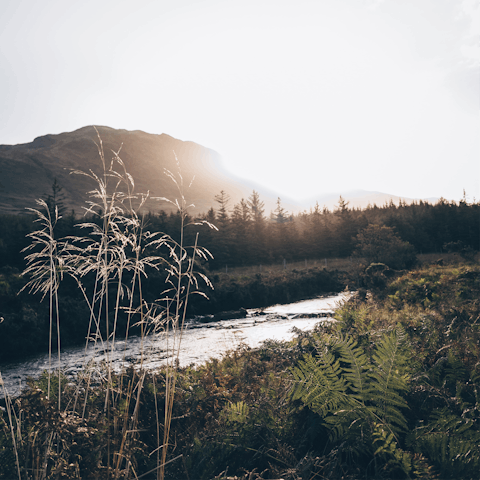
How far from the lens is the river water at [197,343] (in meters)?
7.67

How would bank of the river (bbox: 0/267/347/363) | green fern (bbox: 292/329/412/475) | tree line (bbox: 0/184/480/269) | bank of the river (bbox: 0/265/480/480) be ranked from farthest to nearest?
tree line (bbox: 0/184/480/269)
bank of the river (bbox: 0/267/347/363)
green fern (bbox: 292/329/412/475)
bank of the river (bbox: 0/265/480/480)

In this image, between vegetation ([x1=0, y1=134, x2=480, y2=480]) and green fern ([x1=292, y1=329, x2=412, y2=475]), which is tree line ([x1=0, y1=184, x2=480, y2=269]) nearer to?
vegetation ([x1=0, y1=134, x2=480, y2=480])

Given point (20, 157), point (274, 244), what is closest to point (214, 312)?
point (274, 244)

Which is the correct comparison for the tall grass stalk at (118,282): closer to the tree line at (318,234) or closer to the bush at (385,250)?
the bush at (385,250)

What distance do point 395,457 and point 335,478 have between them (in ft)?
1.11

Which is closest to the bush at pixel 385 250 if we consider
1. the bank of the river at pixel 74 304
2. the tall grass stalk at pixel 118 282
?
the bank of the river at pixel 74 304

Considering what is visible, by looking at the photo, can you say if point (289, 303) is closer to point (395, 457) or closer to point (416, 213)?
point (395, 457)

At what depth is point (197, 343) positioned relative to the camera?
10.5 m

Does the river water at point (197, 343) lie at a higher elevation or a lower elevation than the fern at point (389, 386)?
lower

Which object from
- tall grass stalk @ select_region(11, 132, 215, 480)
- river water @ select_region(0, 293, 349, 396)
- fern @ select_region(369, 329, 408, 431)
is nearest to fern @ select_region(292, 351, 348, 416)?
fern @ select_region(369, 329, 408, 431)

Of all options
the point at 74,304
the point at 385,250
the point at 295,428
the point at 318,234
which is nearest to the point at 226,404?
the point at 295,428

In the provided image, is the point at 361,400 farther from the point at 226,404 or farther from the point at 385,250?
the point at 385,250

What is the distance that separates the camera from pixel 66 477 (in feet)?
4.88

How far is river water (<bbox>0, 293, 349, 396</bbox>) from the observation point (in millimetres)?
7672
